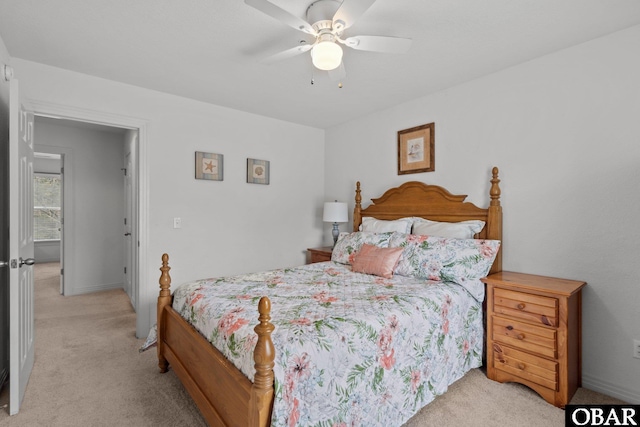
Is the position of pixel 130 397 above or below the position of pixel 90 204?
below

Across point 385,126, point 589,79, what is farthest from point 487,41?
point 385,126

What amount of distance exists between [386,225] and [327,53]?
76.7 inches

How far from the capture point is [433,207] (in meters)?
3.19

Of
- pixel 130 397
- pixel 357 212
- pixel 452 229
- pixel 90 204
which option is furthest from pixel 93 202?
pixel 452 229

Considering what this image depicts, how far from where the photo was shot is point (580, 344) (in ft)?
7.52

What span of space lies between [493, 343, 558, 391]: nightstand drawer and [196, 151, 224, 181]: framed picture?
10.2 ft

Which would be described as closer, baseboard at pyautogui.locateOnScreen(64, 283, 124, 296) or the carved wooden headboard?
the carved wooden headboard

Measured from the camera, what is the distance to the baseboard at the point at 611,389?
2088 mm

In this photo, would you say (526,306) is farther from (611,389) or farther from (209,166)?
(209,166)

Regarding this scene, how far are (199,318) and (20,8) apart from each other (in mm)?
2141

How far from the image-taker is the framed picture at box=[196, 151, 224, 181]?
3.49m

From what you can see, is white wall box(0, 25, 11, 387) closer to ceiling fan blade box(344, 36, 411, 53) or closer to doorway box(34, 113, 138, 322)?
doorway box(34, 113, 138, 322)

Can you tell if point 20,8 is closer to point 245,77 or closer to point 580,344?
point 245,77

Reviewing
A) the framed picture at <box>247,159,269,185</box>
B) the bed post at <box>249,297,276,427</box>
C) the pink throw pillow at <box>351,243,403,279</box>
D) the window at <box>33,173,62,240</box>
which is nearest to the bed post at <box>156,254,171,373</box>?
the bed post at <box>249,297,276,427</box>
